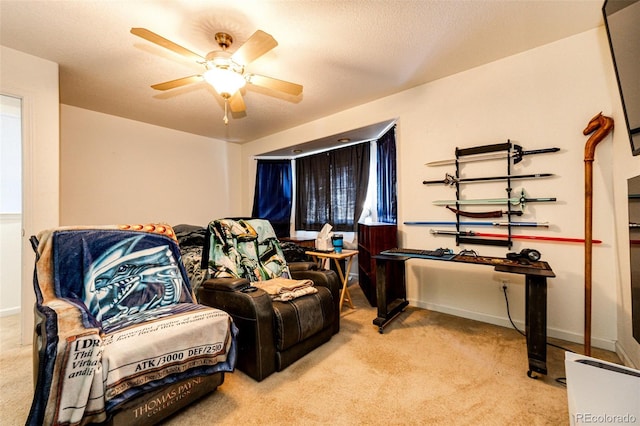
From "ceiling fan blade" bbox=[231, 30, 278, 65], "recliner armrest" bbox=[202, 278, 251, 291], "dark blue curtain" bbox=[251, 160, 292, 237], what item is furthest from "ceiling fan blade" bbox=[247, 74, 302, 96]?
"dark blue curtain" bbox=[251, 160, 292, 237]

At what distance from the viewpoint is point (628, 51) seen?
1415mm

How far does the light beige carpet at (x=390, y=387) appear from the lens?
1496mm

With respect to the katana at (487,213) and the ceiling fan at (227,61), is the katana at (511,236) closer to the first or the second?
the katana at (487,213)

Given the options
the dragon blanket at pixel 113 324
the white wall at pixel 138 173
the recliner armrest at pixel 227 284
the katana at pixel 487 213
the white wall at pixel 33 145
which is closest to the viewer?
the dragon blanket at pixel 113 324

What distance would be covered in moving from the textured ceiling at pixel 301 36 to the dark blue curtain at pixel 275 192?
6.96 feet

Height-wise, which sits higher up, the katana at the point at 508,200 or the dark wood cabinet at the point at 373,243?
the katana at the point at 508,200

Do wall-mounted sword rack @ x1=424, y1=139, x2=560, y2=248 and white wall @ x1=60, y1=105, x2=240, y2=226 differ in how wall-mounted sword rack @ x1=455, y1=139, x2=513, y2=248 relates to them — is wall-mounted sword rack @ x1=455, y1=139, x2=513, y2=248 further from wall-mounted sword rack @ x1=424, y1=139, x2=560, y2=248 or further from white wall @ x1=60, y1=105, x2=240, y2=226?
white wall @ x1=60, y1=105, x2=240, y2=226

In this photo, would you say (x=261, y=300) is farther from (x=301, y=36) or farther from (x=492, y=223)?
(x=492, y=223)

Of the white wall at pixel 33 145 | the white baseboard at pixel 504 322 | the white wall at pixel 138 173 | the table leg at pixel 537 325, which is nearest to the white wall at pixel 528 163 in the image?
the white baseboard at pixel 504 322

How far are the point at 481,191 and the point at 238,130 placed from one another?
380cm

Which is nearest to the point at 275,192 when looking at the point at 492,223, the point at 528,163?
the point at 492,223

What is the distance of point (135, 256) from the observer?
184 centimetres

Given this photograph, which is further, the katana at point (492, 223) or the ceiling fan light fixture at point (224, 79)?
the katana at point (492, 223)

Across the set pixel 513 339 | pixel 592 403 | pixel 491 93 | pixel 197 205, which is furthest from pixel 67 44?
pixel 513 339
